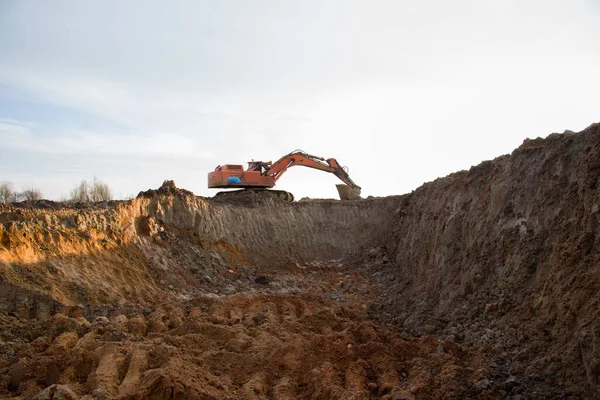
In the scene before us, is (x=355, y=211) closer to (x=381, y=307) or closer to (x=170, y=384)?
A: (x=381, y=307)

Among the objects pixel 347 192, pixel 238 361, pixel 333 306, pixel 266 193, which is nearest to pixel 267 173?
pixel 266 193

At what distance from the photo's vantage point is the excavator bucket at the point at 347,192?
70.2ft

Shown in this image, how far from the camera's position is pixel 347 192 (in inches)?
847

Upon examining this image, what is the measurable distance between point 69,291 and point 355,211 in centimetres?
1241

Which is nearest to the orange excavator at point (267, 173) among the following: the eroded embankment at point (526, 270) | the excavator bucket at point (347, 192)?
the excavator bucket at point (347, 192)

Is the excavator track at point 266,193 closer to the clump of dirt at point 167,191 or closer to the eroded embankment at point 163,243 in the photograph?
the eroded embankment at point 163,243

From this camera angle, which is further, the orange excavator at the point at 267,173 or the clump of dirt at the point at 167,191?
the orange excavator at the point at 267,173

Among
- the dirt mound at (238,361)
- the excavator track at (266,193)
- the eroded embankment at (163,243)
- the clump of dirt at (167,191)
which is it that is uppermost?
the excavator track at (266,193)

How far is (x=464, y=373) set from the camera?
600cm

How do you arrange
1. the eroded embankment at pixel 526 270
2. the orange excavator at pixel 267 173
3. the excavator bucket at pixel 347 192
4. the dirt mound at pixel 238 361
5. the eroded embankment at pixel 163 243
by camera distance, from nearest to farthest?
the eroded embankment at pixel 526 270, the dirt mound at pixel 238 361, the eroded embankment at pixel 163 243, the orange excavator at pixel 267 173, the excavator bucket at pixel 347 192

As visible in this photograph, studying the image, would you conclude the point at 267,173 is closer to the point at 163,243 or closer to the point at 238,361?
the point at 163,243

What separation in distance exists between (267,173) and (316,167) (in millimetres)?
2497

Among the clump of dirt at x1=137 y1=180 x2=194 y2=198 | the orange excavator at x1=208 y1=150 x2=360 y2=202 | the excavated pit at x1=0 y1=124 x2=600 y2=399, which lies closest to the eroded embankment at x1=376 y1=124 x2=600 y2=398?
the excavated pit at x1=0 y1=124 x2=600 y2=399

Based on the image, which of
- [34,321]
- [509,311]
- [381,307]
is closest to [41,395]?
[34,321]
